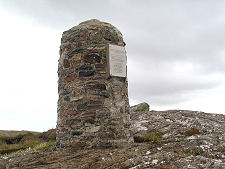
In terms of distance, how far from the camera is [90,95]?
682 centimetres

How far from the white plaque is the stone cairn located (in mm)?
132

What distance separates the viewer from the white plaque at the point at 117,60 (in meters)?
7.02

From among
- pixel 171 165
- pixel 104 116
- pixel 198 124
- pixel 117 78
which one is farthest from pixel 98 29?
pixel 198 124

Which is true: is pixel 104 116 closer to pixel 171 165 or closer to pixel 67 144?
pixel 67 144

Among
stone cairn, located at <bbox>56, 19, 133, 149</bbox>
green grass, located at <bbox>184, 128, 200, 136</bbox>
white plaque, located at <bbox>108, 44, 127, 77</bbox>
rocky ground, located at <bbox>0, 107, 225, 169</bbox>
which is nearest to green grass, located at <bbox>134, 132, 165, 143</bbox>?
green grass, located at <bbox>184, 128, 200, 136</bbox>

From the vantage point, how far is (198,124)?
10.2 m

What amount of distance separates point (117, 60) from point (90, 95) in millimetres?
1321

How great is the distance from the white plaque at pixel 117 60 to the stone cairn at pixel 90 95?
0.13 meters

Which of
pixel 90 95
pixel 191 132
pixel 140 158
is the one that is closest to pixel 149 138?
pixel 191 132

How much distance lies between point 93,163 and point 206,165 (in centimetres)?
208

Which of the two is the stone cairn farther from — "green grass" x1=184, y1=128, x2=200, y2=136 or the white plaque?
"green grass" x1=184, y1=128, x2=200, y2=136

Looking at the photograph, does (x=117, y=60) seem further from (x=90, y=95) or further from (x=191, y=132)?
(x=191, y=132)

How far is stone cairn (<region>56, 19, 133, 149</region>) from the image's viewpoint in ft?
22.1

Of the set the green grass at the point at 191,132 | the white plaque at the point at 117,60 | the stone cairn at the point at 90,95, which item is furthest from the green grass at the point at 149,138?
the white plaque at the point at 117,60
